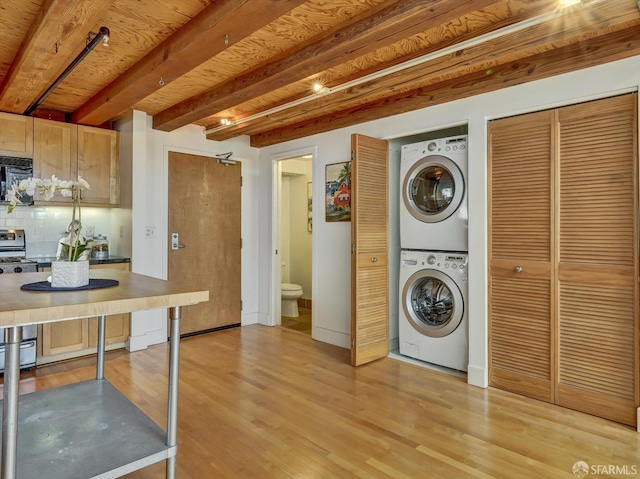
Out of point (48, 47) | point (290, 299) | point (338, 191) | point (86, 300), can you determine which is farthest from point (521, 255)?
point (48, 47)

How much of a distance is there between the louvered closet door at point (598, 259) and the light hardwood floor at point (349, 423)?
0.70 feet

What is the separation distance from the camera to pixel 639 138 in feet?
7.55

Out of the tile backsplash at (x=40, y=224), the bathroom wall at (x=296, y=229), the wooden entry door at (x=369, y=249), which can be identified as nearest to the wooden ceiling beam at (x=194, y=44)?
the tile backsplash at (x=40, y=224)

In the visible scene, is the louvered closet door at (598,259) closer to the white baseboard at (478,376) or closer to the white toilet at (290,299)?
the white baseboard at (478,376)

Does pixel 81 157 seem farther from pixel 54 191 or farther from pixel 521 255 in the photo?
pixel 521 255

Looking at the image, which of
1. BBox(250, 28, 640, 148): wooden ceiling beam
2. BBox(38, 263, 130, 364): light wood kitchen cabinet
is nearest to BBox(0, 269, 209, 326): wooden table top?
BBox(38, 263, 130, 364): light wood kitchen cabinet

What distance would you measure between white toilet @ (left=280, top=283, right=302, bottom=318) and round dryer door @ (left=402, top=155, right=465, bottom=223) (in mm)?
2332

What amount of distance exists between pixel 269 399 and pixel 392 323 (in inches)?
61.2

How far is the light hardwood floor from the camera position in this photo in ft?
6.37

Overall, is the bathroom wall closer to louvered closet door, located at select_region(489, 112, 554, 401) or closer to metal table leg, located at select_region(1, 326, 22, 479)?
louvered closet door, located at select_region(489, 112, 554, 401)

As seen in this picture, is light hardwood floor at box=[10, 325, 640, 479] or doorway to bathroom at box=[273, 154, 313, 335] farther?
doorway to bathroom at box=[273, 154, 313, 335]

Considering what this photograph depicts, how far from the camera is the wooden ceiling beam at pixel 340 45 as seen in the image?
1868 mm

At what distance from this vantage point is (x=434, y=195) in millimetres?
3393

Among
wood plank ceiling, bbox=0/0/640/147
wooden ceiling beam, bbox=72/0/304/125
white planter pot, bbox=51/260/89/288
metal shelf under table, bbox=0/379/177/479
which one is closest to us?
metal shelf under table, bbox=0/379/177/479
